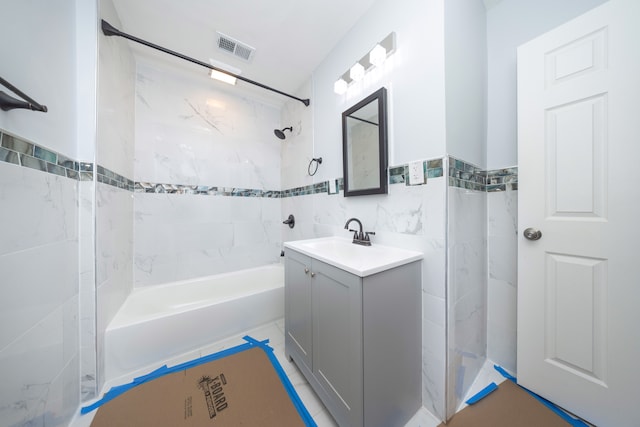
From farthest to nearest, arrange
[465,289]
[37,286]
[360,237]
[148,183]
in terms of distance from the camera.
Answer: [148,183] → [360,237] → [465,289] → [37,286]

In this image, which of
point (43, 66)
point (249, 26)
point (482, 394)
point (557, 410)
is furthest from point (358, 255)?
point (249, 26)

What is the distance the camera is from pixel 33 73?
765 millimetres

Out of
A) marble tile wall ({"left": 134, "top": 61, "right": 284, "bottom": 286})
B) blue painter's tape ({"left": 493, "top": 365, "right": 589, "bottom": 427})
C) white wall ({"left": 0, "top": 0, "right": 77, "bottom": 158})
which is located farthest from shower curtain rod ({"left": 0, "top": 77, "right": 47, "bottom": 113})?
blue painter's tape ({"left": 493, "top": 365, "right": 589, "bottom": 427})

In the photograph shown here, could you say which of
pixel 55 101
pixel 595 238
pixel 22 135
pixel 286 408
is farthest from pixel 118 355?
pixel 595 238

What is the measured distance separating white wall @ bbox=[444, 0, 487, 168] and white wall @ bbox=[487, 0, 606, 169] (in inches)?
1.6

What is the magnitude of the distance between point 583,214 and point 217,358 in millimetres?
2281

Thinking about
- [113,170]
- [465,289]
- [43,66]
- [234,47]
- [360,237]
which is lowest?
[465,289]

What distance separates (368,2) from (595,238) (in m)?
1.82

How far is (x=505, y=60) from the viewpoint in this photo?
1218mm

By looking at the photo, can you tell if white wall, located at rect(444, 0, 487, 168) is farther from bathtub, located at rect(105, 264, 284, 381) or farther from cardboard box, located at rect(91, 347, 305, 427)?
bathtub, located at rect(105, 264, 284, 381)

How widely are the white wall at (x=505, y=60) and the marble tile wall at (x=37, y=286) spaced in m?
2.29

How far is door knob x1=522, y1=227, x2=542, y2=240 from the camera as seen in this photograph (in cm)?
104

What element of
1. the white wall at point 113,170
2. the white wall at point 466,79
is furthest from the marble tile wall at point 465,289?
the white wall at point 113,170

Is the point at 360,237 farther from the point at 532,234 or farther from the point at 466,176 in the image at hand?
the point at 532,234
